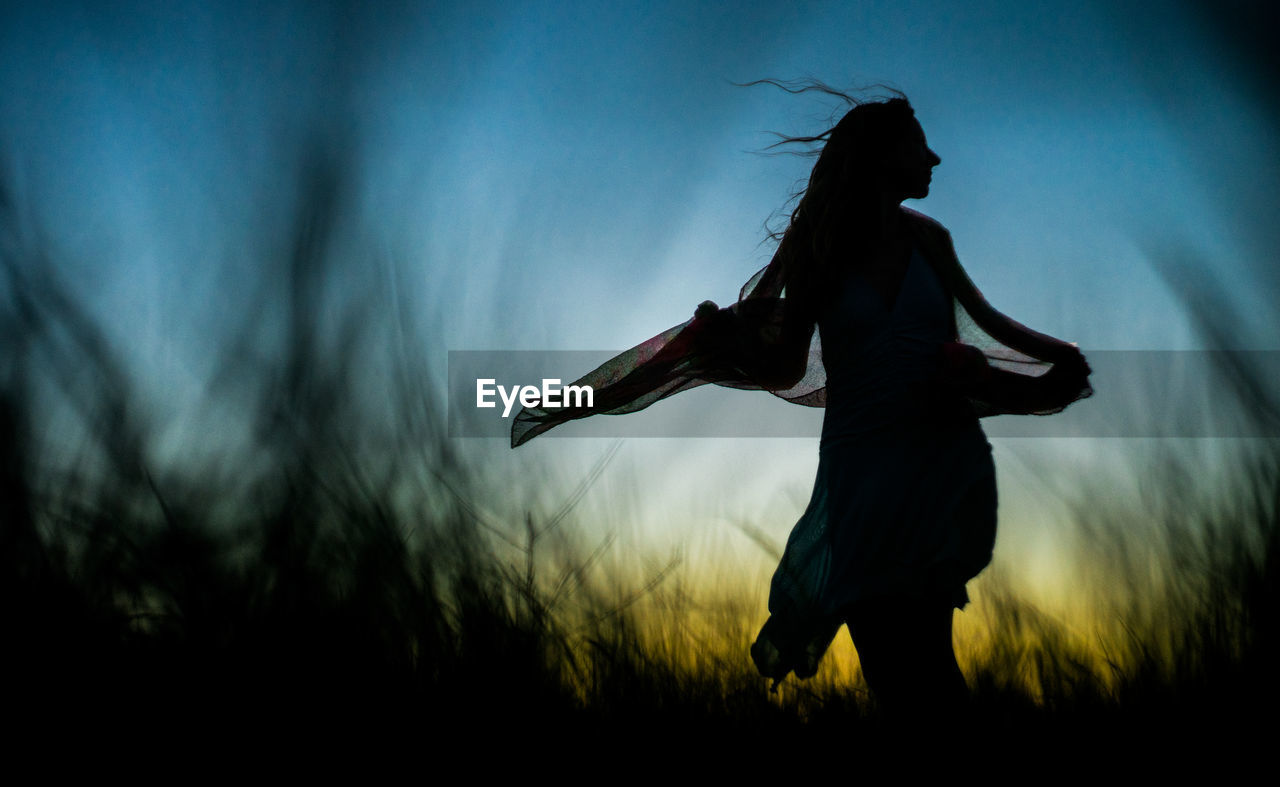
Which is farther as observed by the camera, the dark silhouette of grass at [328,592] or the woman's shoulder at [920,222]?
the woman's shoulder at [920,222]

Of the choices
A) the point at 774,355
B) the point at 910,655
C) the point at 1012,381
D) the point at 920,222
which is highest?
the point at 920,222

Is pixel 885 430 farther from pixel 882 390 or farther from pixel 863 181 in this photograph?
pixel 863 181

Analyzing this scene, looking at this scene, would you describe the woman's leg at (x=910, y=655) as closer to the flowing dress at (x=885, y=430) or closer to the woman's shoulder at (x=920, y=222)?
the flowing dress at (x=885, y=430)

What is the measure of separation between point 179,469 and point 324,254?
50 centimetres

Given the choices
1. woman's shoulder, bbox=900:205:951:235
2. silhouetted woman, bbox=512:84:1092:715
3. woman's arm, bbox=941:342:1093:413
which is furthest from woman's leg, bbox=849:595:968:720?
woman's shoulder, bbox=900:205:951:235

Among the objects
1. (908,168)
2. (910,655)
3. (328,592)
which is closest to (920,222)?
(908,168)

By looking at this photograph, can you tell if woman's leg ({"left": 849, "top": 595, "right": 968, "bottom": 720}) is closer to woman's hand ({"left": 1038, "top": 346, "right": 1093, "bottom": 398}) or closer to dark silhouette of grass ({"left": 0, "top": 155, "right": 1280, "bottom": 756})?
dark silhouette of grass ({"left": 0, "top": 155, "right": 1280, "bottom": 756})

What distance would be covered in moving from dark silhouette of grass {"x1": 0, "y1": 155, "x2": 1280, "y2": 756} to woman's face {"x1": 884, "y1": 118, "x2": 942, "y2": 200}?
3.00ft

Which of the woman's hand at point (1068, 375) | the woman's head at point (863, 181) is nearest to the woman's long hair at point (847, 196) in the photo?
the woman's head at point (863, 181)

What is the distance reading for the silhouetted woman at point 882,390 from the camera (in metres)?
1.71

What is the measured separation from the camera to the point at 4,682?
4.37 ft

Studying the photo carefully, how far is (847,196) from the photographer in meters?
1.95

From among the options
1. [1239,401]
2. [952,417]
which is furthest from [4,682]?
[1239,401]

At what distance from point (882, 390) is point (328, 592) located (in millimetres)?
1244
